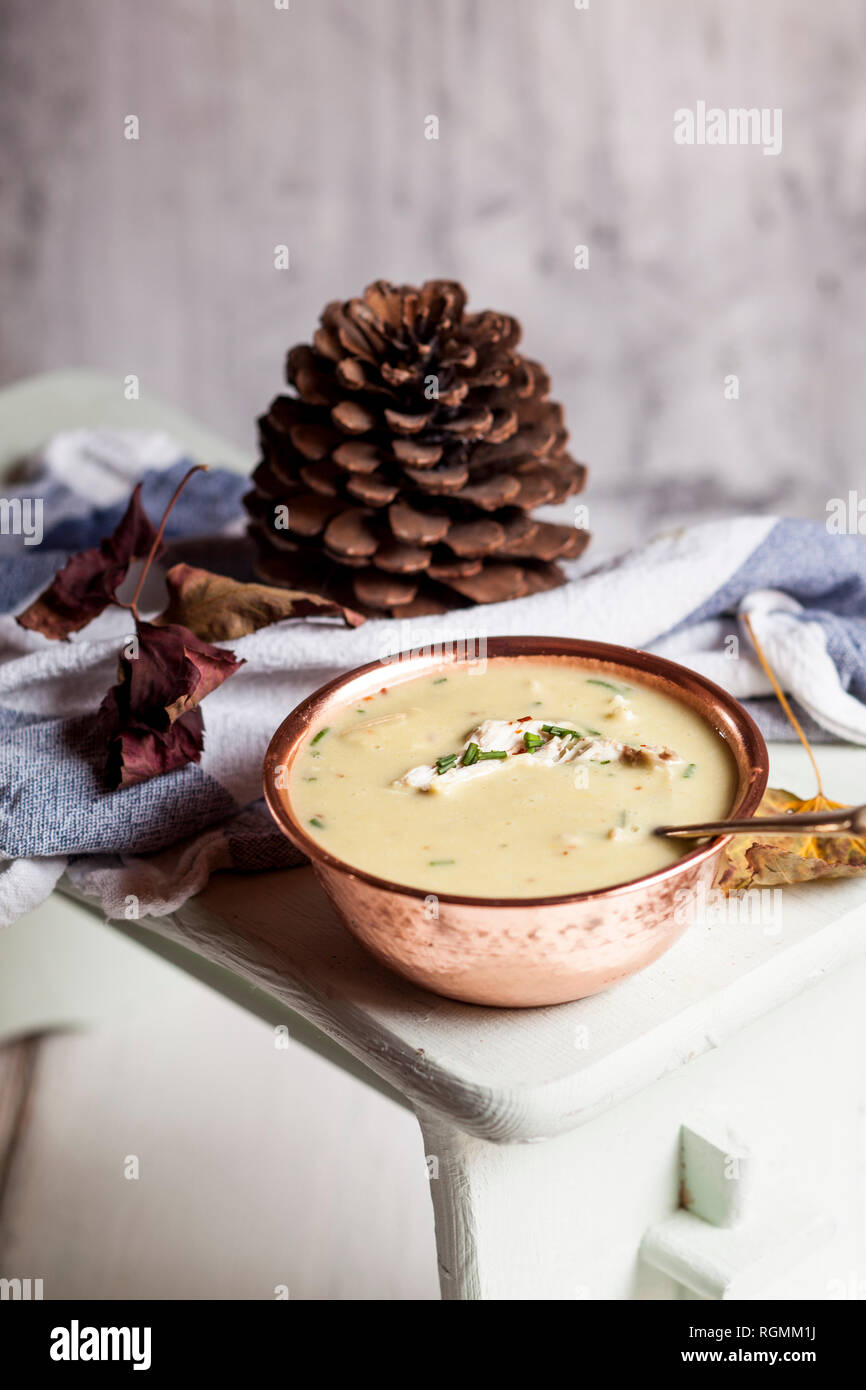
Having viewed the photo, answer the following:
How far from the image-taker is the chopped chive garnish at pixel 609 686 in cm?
73

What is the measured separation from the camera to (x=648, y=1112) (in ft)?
2.21

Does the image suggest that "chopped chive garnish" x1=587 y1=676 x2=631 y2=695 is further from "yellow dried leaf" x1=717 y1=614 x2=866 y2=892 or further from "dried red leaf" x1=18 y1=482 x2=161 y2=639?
"dried red leaf" x1=18 y1=482 x2=161 y2=639

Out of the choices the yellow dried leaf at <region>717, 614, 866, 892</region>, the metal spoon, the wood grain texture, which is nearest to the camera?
the metal spoon

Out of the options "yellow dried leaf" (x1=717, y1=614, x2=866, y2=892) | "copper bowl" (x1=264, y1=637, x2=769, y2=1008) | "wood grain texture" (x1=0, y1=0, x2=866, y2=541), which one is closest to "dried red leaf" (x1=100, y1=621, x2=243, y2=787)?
"copper bowl" (x1=264, y1=637, x2=769, y2=1008)

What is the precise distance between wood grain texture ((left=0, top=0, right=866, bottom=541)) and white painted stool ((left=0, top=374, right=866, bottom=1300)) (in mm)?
1575

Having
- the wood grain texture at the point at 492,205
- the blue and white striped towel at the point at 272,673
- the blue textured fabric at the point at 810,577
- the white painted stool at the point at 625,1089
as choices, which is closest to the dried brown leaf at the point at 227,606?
the blue and white striped towel at the point at 272,673

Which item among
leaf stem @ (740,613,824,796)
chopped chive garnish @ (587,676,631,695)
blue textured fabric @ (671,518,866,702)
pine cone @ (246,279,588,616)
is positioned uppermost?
pine cone @ (246,279,588,616)

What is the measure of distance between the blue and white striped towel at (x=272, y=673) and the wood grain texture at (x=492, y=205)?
1231mm

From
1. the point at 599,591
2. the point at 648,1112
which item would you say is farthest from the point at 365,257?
the point at 648,1112

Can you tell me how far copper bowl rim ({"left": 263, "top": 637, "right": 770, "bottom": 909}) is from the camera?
55cm

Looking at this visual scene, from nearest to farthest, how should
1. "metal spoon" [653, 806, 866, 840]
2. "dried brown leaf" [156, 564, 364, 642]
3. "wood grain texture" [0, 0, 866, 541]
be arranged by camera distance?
"metal spoon" [653, 806, 866, 840] < "dried brown leaf" [156, 564, 364, 642] < "wood grain texture" [0, 0, 866, 541]

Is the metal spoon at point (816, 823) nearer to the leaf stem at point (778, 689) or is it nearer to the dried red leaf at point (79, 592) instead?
the leaf stem at point (778, 689)
